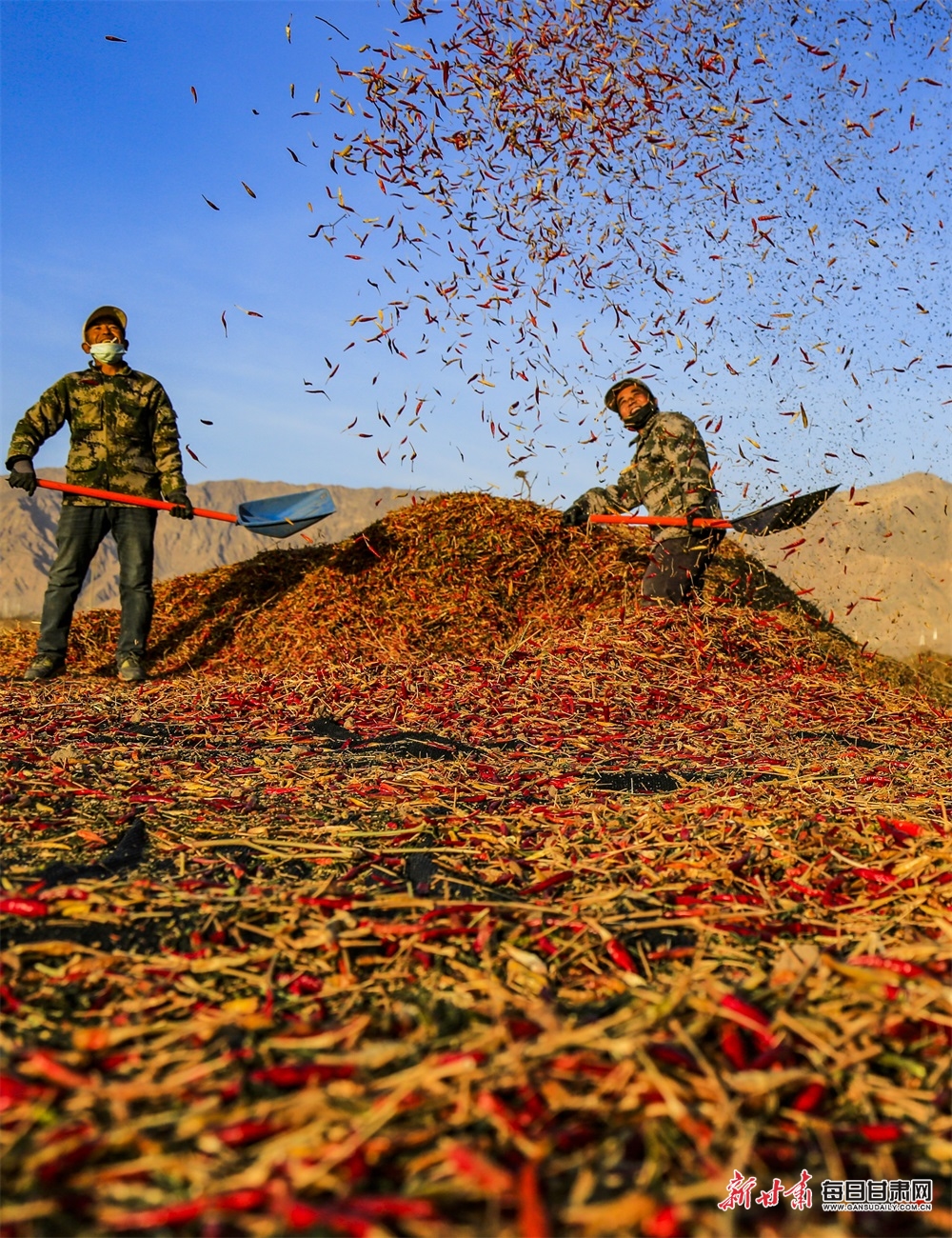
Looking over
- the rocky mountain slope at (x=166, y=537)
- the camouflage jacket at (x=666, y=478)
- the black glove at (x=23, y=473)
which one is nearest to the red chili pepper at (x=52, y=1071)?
the black glove at (x=23, y=473)

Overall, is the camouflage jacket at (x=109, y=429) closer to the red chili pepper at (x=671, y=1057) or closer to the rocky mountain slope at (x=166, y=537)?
the red chili pepper at (x=671, y=1057)

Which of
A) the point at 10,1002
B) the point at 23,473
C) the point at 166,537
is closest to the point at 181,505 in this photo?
the point at 23,473

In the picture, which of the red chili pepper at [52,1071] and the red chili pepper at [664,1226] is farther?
the red chili pepper at [52,1071]

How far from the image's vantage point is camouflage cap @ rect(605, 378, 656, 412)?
8164 mm

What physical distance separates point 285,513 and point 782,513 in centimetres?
466

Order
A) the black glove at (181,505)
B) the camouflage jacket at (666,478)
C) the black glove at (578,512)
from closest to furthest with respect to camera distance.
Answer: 1. the black glove at (181,505)
2. the camouflage jacket at (666,478)
3. the black glove at (578,512)

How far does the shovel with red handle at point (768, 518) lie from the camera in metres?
7.57

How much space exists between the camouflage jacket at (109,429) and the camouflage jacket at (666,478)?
376 cm

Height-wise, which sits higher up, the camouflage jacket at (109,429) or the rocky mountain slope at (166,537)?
the rocky mountain slope at (166,537)

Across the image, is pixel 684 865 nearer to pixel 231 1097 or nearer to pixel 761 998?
pixel 761 998

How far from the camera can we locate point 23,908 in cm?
215

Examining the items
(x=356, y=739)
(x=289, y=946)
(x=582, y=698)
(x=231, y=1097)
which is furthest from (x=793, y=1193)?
(x=582, y=698)

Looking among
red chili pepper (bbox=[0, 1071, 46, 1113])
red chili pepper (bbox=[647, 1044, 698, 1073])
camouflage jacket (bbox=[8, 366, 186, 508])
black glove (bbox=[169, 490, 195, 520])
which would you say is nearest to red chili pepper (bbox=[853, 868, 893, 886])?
red chili pepper (bbox=[647, 1044, 698, 1073])

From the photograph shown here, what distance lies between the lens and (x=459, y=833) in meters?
2.88
